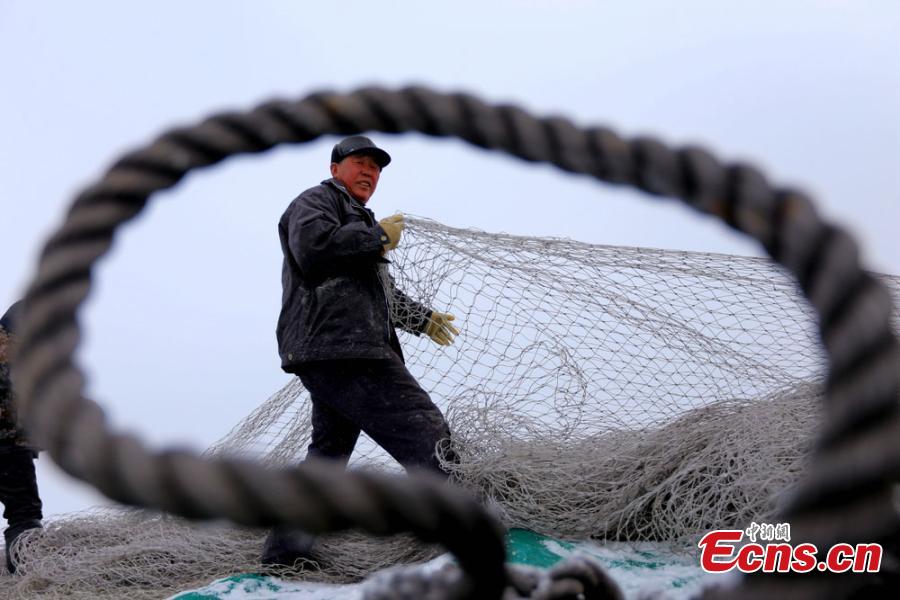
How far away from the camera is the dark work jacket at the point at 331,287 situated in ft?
8.80

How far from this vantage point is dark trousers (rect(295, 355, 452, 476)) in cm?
262

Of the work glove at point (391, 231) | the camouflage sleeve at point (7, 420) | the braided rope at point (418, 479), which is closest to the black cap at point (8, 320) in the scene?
the camouflage sleeve at point (7, 420)

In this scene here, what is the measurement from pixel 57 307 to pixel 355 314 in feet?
7.24

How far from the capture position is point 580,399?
2764mm

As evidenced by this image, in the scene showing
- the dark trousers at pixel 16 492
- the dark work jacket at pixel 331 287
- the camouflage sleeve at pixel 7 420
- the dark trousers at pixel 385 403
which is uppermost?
the dark work jacket at pixel 331 287

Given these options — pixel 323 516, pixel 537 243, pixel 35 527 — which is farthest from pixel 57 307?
pixel 35 527

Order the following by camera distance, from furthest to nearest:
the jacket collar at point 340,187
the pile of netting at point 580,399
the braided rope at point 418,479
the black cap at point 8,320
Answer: the black cap at point 8,320
the jacket collar at point 340,187
the pile of netting at point 580,399
the braided rope at point 418,479

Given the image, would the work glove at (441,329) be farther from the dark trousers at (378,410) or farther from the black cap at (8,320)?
the black cap at (8,320)

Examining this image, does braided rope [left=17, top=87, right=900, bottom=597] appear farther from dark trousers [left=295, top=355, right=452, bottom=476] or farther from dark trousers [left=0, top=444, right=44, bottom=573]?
dark trousers [left=0, top=444, right=44, bottom=573]

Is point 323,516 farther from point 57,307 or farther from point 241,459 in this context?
point 57,307

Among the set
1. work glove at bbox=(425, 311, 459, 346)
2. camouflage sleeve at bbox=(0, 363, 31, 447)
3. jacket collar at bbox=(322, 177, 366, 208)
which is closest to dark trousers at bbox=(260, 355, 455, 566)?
work glove at bbox=(425, 311, 459, 346)

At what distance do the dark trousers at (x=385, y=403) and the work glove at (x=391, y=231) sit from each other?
390 mm

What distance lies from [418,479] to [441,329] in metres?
2.66

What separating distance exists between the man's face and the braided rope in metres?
2.47
